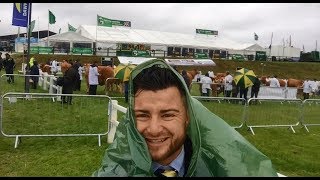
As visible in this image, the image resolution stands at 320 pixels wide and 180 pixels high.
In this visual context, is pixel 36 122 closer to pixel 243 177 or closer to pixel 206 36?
pixel 243 177

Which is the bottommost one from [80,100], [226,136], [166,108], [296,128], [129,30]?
[296,128]

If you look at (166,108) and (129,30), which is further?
(129,30)

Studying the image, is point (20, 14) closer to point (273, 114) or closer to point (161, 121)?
point (273, 114)

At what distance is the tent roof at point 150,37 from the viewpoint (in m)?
45.8

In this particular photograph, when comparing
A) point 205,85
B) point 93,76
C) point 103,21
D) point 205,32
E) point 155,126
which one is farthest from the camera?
point 205,32

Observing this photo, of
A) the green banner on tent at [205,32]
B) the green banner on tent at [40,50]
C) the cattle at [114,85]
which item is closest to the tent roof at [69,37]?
the green banner on tent at [40,50]

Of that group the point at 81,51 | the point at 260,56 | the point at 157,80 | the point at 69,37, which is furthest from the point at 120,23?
the point at 157,80

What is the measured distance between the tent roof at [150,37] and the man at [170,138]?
41.9m

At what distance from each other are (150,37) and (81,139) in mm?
43684

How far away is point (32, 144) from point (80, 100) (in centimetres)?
255

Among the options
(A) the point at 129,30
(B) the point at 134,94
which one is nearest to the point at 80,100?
(B) the point at 134,94

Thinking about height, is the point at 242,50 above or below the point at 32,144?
above

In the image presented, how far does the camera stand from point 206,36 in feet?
197

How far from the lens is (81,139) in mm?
9094
